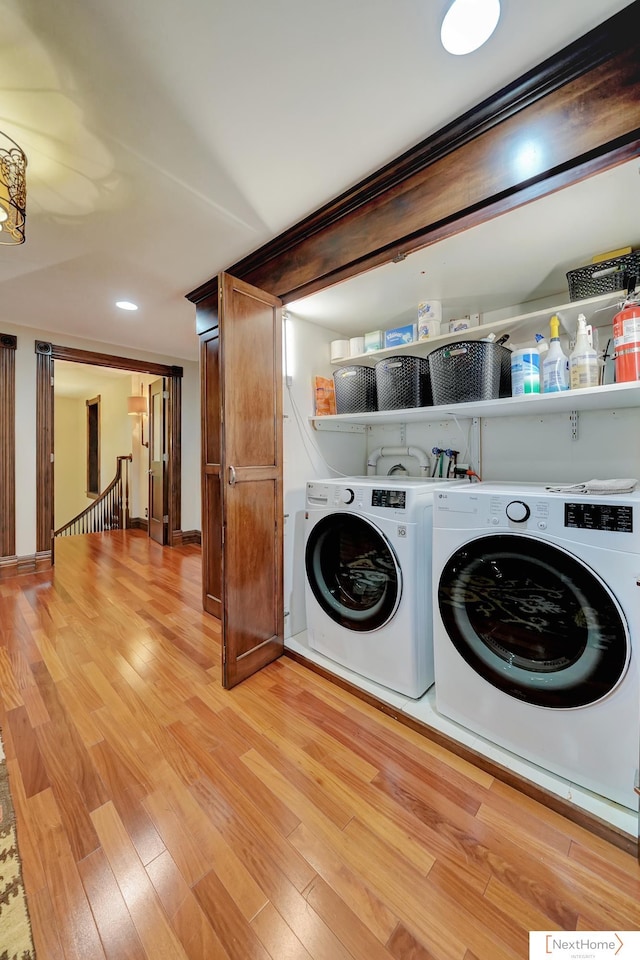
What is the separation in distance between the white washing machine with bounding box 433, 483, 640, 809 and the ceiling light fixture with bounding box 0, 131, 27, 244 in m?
1.99

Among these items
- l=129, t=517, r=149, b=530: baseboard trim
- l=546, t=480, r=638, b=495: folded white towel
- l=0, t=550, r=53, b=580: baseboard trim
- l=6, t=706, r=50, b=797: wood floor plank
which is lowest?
l=6, t=706, r=50, b=797: wood floor plank

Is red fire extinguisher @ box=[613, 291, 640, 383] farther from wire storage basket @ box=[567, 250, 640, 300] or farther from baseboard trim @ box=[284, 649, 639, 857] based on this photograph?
baseboard trim @ box=[284, 649, 639, 857]

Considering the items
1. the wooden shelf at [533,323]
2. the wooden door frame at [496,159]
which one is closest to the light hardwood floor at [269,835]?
the wooden shelf at [533,323]

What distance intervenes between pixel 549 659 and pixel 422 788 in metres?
0.64

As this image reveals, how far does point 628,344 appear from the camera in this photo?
4.08ft

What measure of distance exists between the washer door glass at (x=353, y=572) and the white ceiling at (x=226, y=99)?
1362 millimetres

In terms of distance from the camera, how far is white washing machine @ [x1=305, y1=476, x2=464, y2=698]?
5.30 feet

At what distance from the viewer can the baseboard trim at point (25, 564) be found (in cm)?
343

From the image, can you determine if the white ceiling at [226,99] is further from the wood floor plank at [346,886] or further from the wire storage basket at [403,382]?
the wood floor plank at [346,886]

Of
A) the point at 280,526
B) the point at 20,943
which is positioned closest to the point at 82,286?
the point at 280,526

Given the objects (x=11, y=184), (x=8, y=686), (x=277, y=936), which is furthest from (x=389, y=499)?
(x=8, y=686)

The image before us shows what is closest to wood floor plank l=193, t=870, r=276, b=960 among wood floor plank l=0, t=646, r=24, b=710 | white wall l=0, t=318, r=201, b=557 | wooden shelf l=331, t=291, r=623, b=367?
wood floor plank l=0, t=646, r=24, b=710

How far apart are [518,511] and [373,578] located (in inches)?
29.9

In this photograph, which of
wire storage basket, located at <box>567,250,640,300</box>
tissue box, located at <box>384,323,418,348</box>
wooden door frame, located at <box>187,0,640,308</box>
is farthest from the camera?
tissue box, located at <box>384,323,418,348</box>
